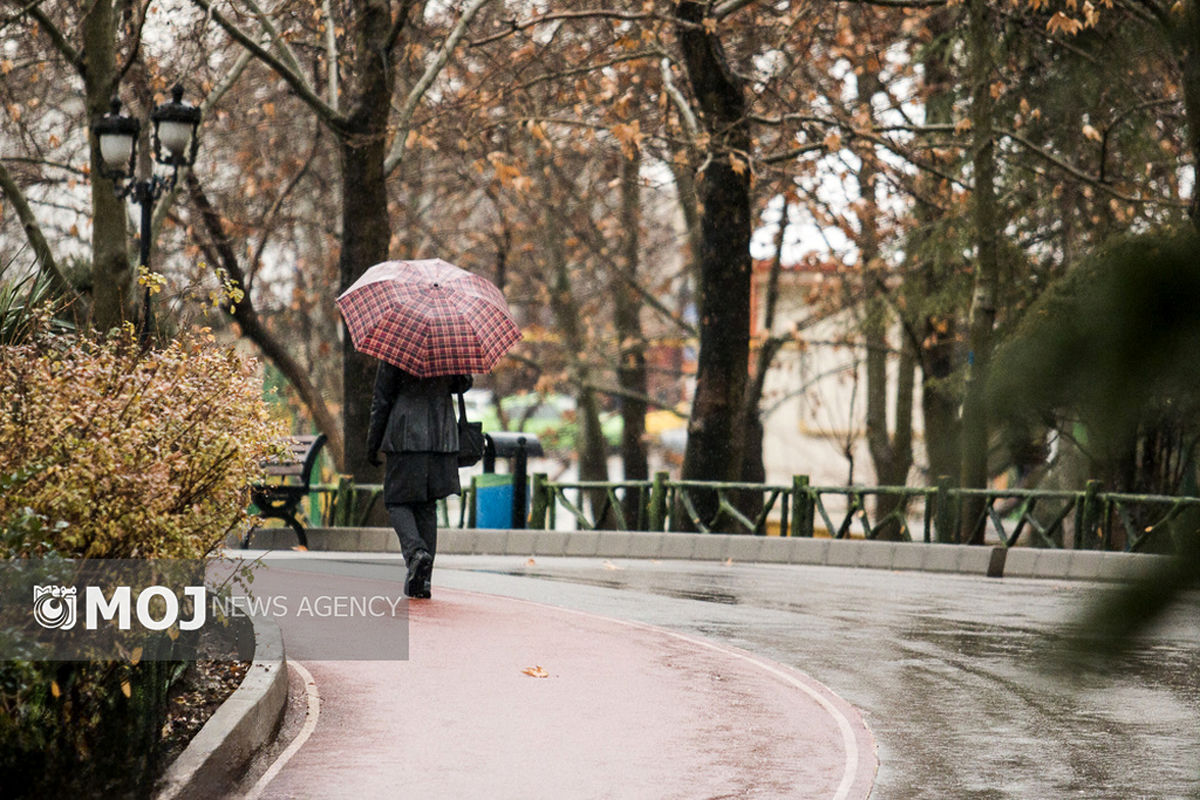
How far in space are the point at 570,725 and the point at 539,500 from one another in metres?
13.8

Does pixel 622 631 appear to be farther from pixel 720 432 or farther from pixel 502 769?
pixel 720 432

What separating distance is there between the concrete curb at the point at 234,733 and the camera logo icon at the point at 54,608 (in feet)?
2.07

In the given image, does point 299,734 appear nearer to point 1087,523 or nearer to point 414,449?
point 414,449

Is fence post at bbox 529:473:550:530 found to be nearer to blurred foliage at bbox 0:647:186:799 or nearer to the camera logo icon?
blurred foliage at bbox 0:647:186:799

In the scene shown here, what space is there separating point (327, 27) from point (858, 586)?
39.2 ft

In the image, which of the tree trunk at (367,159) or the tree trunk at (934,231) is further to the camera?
the tree trunk at (934,231)

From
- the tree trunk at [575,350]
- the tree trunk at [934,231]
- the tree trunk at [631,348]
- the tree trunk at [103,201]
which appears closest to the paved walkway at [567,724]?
the tree trunk at [103,201]

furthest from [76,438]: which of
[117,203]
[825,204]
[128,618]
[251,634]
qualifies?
[825,204]

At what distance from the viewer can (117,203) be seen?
1867 cm

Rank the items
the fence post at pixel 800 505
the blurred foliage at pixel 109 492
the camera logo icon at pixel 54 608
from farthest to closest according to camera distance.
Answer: the fence post at pixel 800 505, the camera logo icon at pixel 54 608, the blurred foliage at pixel 109 492

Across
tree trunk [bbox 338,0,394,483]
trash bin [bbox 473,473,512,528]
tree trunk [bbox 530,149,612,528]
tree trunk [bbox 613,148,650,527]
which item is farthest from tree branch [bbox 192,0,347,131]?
tree trunk [bbox 613,148,650,527]

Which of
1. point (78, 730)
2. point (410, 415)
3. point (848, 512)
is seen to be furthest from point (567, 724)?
point (848, 512)

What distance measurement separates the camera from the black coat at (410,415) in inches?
449

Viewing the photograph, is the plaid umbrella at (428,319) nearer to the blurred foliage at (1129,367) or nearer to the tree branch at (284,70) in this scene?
the tree branch at (284,70)
